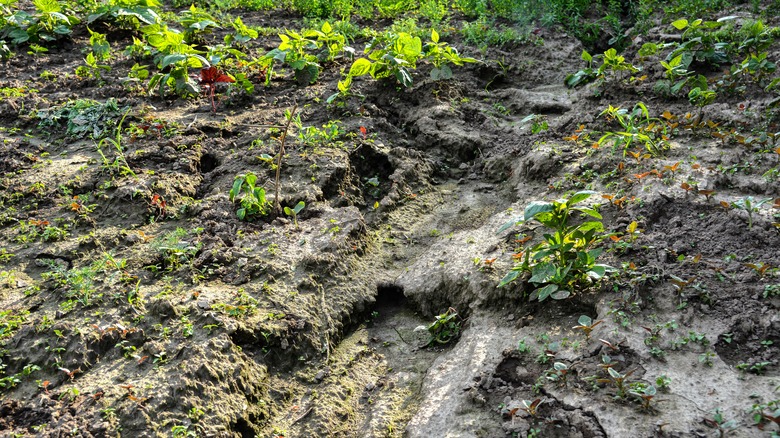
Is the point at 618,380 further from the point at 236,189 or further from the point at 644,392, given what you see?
the point at 236,189

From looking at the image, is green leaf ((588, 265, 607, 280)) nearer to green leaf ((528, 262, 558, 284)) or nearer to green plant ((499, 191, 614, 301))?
green plant ((499, 191, 614, 301))

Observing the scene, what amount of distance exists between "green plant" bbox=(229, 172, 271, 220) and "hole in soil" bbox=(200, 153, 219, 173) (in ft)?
2.12

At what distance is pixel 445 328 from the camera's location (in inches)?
139

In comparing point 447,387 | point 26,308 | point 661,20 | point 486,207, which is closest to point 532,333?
point 447,387

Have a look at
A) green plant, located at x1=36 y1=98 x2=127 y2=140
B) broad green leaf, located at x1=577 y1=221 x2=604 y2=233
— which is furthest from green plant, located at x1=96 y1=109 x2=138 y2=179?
broad green leaf, located at x1=577 y1=221 x2=604 y2=233

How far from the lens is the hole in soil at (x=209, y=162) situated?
459cm

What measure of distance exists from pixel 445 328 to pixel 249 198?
1537 mm

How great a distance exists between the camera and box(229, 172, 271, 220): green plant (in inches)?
155

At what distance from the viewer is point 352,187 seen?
451 centimetres

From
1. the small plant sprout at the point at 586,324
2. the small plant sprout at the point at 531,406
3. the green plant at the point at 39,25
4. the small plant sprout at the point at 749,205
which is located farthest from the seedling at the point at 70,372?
the green plant at the point at 39,25

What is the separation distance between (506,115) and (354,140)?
142cm

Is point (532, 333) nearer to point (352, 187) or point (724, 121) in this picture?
point (352, 187)

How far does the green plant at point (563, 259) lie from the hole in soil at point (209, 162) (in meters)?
2.46

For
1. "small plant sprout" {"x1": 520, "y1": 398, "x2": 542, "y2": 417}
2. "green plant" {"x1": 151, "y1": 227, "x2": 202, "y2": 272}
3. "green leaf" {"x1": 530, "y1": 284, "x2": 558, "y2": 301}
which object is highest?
"green leaf" {"x1": 530, "y1": 284, "x2": 558, "y2": 301}
